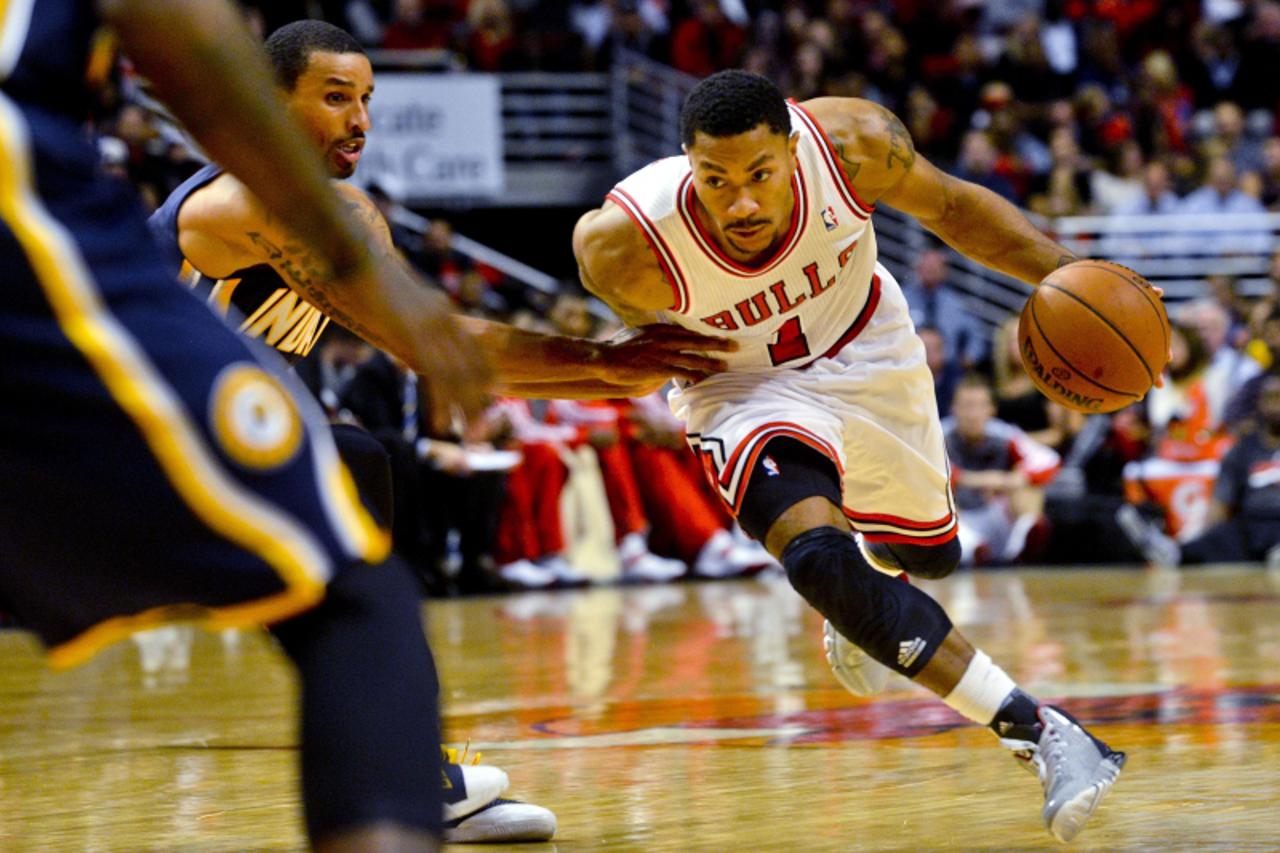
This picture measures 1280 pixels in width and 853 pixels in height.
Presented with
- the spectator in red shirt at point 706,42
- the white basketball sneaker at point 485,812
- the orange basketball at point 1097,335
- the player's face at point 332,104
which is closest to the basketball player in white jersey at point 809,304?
the orange basketball at point 1097,335

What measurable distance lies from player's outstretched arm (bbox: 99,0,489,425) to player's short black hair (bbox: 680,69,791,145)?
2.19 metres

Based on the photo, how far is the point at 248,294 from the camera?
141 inches

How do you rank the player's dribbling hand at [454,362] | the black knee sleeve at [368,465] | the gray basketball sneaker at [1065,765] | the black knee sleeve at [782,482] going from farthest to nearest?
the black knee sleeve at [782,482] → the gray basketball sneaker at [1065,765] → the black knee sleeve at [368,465] → the player's dribbling hand at [454,362]

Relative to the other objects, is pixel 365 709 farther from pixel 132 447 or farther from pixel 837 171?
pixel 837 171

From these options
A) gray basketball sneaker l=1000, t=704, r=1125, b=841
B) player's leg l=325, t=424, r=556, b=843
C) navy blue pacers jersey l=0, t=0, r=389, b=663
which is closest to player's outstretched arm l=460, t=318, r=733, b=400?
player's leg l=325, t=424, r=556, b=843

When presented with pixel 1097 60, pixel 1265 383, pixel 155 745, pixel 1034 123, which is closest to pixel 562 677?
pixel 155 745

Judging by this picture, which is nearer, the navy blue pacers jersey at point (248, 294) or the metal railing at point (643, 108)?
the navy blue pacers jersey at point (248, 294)

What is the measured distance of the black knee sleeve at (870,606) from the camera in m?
3.65

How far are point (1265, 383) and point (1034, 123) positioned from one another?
18.0ft

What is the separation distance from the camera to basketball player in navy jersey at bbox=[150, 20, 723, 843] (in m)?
3.33

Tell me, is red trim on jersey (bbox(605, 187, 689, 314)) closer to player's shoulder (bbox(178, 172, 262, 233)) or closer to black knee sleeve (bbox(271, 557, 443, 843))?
player's shoulder (bbox(178, 172, 262, 233))

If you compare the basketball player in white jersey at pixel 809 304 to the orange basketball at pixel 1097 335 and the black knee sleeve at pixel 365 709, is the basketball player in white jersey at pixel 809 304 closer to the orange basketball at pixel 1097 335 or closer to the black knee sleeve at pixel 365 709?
the orange basketball at pixel 1097 335

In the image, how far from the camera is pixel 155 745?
4.87 metres

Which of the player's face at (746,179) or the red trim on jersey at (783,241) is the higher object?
the player's face at (746,179)
